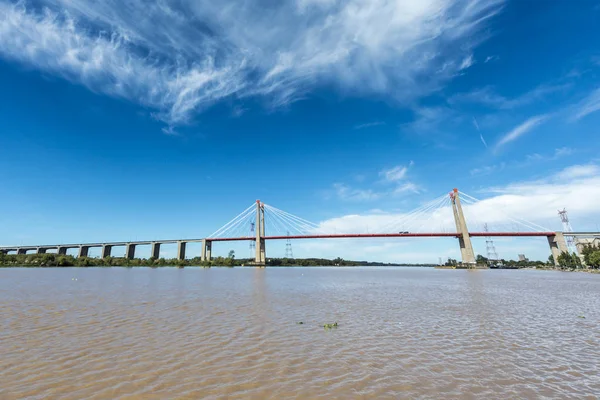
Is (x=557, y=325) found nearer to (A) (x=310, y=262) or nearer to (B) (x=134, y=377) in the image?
(B) (x=134, y=377)

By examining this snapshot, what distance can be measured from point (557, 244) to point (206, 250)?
99969 millimetres

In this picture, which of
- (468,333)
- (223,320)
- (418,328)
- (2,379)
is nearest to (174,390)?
(2,379)

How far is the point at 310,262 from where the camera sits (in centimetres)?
15225

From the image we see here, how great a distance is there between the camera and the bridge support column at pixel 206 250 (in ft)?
319

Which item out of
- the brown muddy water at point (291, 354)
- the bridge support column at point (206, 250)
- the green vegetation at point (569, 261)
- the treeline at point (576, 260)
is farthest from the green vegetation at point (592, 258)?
the bridge support column at point (206, 250)

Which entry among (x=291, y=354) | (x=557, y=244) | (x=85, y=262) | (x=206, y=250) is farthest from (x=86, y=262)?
(x=557, y=244)

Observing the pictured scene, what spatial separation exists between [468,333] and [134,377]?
9644 mm

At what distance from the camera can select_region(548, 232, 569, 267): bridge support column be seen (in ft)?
244

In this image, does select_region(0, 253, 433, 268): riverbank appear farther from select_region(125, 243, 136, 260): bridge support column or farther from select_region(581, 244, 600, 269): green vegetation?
select_region(581, 244, 600, 269): green vegetation

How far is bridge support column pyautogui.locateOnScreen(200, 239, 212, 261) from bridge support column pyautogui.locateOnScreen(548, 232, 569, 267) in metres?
98.0

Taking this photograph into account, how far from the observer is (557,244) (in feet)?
249

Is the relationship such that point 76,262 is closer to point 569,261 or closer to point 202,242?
point 202,242

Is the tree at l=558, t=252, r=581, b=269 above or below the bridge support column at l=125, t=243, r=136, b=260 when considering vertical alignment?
below

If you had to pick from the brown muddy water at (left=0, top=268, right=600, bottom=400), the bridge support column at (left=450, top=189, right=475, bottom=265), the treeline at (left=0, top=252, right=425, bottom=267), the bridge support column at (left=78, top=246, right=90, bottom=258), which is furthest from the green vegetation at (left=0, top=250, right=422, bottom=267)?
the brown muddy water at (left=0, top=268, right=600, bottom=400)
